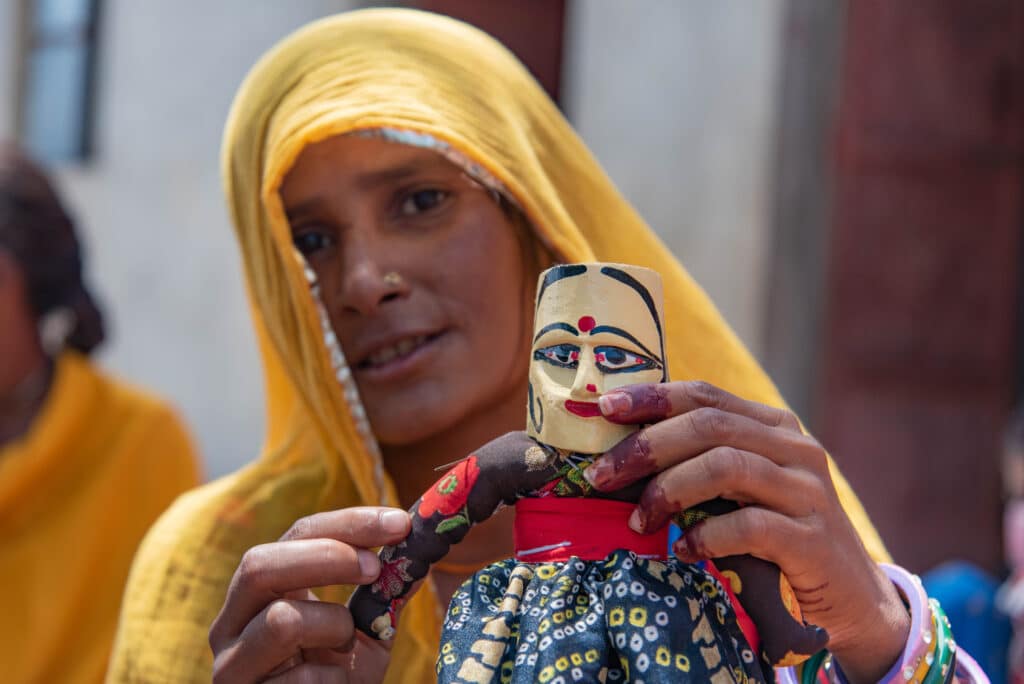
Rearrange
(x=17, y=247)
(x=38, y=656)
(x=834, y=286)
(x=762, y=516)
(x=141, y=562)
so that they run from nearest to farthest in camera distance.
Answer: (x=762, y=516) < (x=141, y=562) < (x=38, y=656) < (x=17, y=247) < (x=834, y=286)

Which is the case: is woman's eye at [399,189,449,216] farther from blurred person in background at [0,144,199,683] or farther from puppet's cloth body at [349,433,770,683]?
blurred person in background at [0,144,199,683]

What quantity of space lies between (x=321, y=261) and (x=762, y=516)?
30.8 inches

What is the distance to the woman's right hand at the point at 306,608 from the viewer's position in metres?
1.12

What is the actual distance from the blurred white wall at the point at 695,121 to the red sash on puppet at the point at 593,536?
2666mm

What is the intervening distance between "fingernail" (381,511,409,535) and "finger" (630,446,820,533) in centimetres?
21

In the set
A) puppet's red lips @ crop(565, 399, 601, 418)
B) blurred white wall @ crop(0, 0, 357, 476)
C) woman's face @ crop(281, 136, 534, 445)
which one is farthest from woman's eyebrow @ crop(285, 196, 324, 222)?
blurred white wall @ crop(0, 0, 357, 476)

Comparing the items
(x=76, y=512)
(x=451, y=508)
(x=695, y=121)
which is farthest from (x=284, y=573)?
(x=695, y=121)

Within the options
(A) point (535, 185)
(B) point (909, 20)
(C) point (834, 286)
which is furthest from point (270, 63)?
(B) point (909, 20)

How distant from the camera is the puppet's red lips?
1.06 meters

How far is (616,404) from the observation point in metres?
1.02

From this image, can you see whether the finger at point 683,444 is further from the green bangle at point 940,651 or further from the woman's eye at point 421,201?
the woman's eye at point 421,201

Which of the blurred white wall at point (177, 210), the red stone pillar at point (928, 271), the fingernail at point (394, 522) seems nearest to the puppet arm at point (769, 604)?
the fingernail at point (394, 522)

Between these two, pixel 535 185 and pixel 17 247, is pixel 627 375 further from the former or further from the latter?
pixel 17 247

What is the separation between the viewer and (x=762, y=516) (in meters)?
1.02
